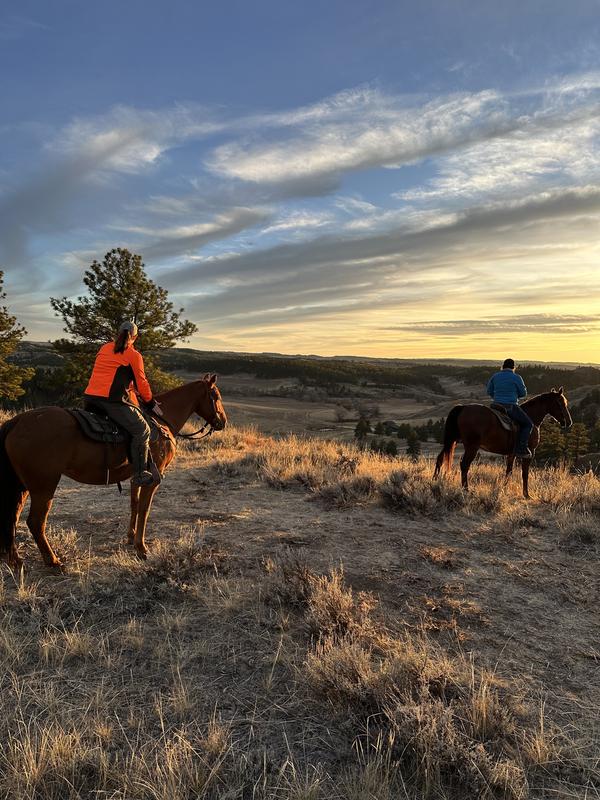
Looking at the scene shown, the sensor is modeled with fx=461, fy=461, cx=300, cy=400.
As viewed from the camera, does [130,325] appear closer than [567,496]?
Yes

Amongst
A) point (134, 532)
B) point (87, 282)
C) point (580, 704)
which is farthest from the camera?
point (87, 282)

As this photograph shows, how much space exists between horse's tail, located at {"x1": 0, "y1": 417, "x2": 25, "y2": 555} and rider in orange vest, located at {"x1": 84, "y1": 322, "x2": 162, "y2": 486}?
3.10 feet

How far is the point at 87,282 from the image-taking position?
22953 millimetres

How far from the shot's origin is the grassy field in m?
2.49

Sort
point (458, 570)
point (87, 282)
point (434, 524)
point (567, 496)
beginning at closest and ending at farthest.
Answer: point (458, 570) < point (434, 524) < point (567, 496) < point (87, 282)

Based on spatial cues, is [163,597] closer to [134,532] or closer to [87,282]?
[134,532]

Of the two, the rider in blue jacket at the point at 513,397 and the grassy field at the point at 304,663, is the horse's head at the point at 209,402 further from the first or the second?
the rider in blue jacket at the point at 513,397

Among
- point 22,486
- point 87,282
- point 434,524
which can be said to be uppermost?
point 87,282


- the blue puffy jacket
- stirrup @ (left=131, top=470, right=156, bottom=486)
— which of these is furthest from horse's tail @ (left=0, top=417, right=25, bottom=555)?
the blue puffy jacket

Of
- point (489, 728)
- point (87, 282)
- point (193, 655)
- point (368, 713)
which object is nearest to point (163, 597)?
point (193, 655)

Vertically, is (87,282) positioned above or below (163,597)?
above

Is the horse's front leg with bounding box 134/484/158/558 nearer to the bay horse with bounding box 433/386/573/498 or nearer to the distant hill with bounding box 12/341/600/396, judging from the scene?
the bay horse with bounding box 433/386/573/498

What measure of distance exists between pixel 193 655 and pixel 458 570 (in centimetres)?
346

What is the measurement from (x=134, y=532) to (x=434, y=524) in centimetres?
468
